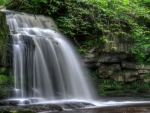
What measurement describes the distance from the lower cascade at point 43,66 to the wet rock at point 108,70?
87cm

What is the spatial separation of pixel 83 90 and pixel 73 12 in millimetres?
3924

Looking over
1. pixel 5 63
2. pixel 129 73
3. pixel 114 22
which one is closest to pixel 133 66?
pixel 129 73

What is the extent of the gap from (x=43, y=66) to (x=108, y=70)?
10.5ft

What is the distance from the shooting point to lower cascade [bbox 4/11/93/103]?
9.65 m

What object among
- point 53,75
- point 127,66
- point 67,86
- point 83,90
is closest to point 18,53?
point 53,75

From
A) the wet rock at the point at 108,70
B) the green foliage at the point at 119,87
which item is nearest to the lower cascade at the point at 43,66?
the green foliage at the point at 119,87

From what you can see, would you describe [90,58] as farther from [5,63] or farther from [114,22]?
[5,63]

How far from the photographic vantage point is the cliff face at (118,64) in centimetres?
1148

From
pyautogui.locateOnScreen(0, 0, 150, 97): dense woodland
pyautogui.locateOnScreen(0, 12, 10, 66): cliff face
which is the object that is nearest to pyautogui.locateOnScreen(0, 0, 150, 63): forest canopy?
pyautogui.locateOnScreen(0, 0, 150, 97): dense woodland

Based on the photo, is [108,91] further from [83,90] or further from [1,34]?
[1,34]

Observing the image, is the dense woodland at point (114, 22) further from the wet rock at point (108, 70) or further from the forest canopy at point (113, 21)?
the wet rock at point (108, 70)

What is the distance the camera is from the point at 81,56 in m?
11.6

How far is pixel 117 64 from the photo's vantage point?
11.8m

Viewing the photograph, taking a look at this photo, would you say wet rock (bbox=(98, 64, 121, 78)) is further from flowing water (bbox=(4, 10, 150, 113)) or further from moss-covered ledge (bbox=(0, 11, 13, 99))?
moss-covered ledge (bbox=(0, 11, 13, 99))
